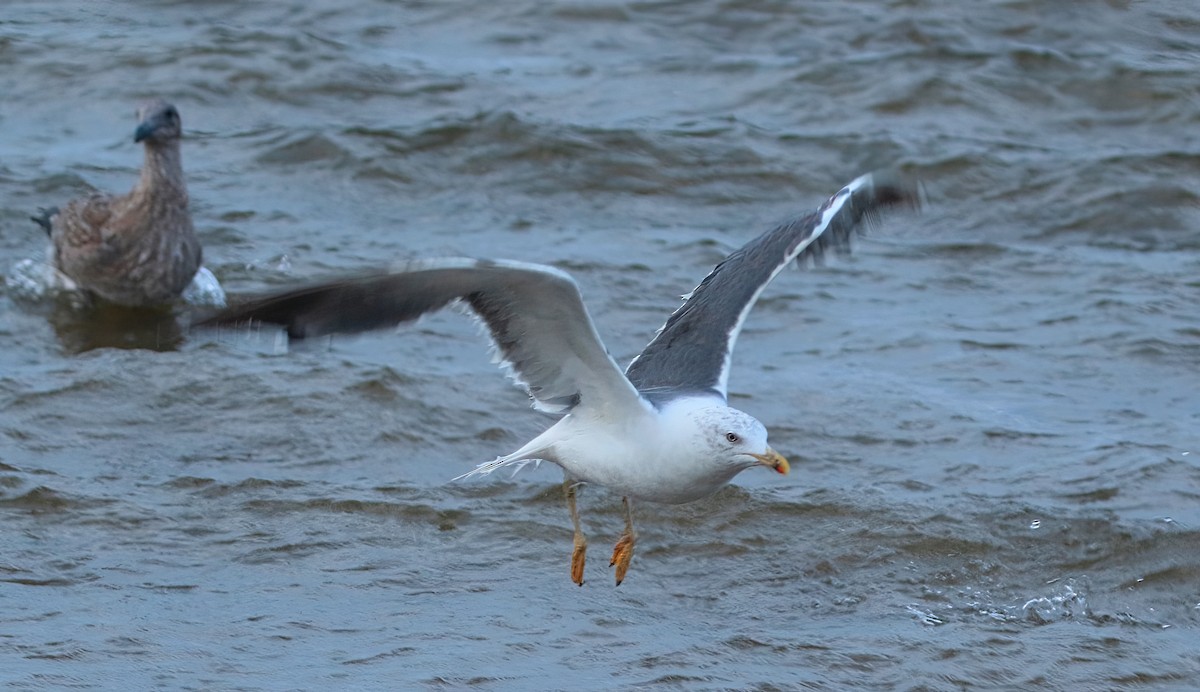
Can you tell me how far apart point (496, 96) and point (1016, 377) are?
5051mm

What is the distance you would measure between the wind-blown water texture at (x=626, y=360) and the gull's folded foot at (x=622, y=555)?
0.18 metres

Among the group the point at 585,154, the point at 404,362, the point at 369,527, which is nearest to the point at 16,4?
the point at 585,154

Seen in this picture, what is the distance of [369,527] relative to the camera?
6.49m

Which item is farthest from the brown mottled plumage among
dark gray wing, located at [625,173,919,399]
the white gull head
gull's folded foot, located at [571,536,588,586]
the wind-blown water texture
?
the white gull head

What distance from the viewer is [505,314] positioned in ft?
17.1

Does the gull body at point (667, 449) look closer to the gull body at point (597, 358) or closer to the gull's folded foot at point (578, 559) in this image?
the gull body at point (597, 358)

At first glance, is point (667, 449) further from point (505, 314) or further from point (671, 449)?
point (505, 314)

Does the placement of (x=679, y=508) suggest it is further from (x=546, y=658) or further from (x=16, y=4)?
(x=16, y=4)

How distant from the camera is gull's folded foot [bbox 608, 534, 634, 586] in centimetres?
579

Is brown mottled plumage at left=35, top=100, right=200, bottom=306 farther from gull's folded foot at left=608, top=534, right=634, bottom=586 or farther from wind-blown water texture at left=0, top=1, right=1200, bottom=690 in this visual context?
gull's folded foot at left=608, top=534, right=634, bottom=586

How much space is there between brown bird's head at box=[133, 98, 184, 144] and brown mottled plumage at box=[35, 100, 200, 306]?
1 cm

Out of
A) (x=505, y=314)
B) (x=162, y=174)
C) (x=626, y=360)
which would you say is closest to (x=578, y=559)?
(x=505, y=314)

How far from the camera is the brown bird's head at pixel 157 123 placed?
8.80 m

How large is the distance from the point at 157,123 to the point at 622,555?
4435 mm
